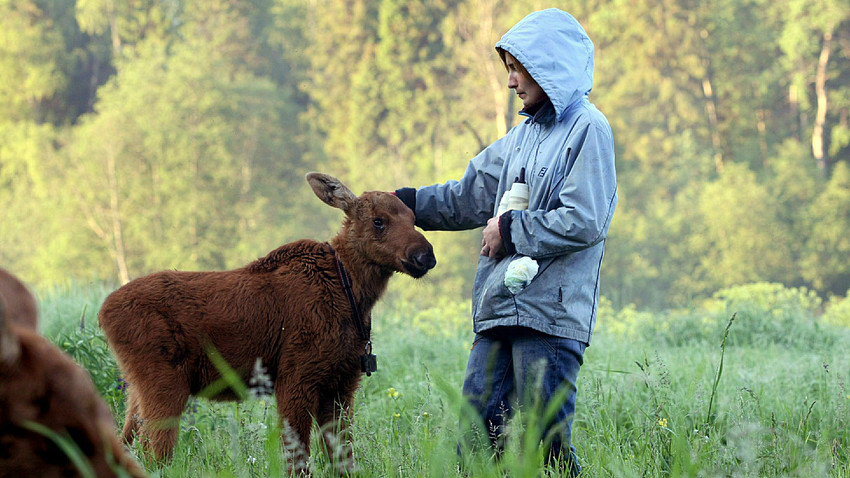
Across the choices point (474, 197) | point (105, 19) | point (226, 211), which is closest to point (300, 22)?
point (105, 19)

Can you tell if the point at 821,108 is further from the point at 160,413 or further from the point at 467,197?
the point at 160,413

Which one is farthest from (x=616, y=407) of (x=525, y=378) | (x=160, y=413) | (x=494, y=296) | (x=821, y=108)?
(x=821, y=108)

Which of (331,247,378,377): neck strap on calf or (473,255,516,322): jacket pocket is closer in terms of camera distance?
(473,255,516,322): jacket pocket

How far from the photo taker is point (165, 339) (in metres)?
4.51

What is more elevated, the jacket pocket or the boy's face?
the boy's face

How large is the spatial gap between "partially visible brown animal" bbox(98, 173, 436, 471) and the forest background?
108ft

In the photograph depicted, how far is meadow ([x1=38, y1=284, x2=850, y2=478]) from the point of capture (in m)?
3.57

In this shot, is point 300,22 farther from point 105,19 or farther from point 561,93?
point 561,93

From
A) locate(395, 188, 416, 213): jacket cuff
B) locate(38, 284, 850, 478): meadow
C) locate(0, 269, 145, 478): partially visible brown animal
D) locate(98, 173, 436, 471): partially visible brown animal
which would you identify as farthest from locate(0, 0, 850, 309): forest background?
locate(0, 269, 145, 478): partially visible brown animal

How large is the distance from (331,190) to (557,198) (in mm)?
1394

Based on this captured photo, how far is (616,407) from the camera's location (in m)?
6.07

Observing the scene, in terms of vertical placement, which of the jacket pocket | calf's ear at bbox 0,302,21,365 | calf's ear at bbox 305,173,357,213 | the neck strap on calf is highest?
calf's ear at bbox 0,302,21,365

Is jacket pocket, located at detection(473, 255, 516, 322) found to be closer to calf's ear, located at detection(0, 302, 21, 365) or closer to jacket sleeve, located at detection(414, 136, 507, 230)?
jacket sleeve, located at detection(414, 136, 507, 230)

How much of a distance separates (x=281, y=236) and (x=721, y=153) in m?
23.7
